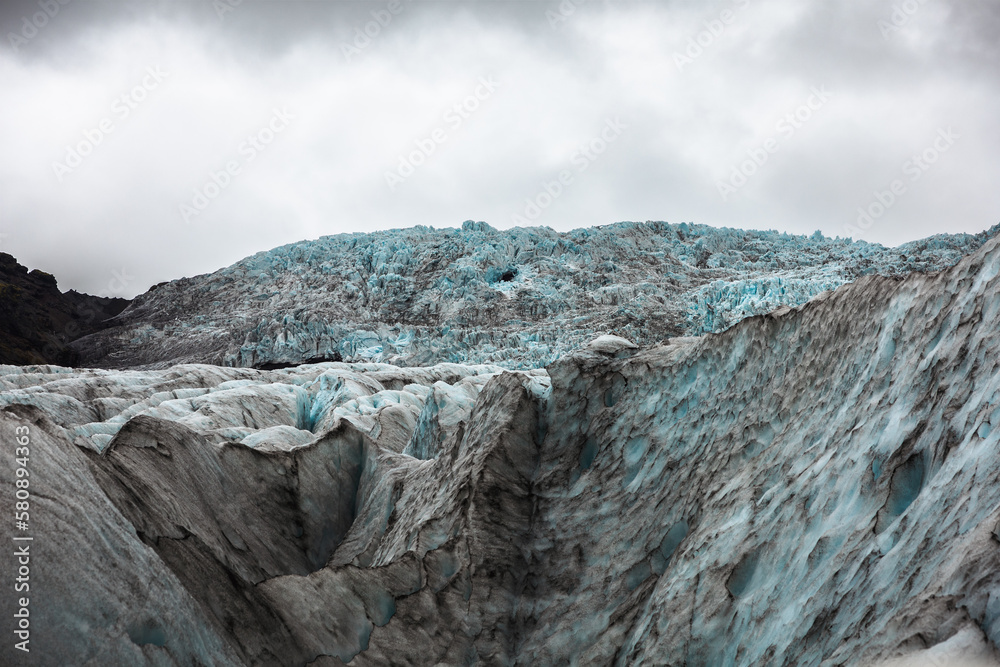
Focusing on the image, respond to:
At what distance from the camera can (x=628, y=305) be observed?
58.1 m

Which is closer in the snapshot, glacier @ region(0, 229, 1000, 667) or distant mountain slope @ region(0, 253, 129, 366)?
glacier @ region(0, 229, 1000, 667)

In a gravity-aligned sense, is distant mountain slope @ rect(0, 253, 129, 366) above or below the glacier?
above

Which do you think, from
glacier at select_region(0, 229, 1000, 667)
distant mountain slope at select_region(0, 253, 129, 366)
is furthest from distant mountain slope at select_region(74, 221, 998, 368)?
glacier at select_region(0, 229, 1000, 667)

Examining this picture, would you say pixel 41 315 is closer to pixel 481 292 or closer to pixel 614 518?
pixel 481 292

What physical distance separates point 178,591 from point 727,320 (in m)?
43.3

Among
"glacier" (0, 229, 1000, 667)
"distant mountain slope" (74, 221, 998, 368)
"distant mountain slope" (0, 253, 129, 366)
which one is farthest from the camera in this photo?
"distant mountain slope" (0, 253, 129, 366)

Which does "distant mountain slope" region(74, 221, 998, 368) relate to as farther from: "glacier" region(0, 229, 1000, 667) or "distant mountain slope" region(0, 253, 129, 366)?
"glacier" region(0, 229, 1000, 667)

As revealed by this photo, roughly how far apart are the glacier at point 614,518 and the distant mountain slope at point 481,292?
3512cm

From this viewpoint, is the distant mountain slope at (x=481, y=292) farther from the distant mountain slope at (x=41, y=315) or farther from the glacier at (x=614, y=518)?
the glacier at (x=614, y=518)

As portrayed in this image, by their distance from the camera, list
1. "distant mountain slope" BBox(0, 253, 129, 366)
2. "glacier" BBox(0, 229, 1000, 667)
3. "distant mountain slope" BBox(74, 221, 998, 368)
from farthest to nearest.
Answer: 1. "distant mountain slope" BBox(0, 253, 129, 366)
2. "distant mountain slope" BBox(74, 221, 998, 368)
3. "glacier" BBox(0, 229, 1000, 667)

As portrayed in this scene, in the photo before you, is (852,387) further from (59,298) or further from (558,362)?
(59,298)

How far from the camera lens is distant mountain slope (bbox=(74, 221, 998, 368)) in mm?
51531

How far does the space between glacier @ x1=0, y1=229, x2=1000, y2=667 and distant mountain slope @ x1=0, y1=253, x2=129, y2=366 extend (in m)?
63.8

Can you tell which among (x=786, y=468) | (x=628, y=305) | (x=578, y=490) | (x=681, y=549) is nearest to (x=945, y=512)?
(x=786, y=468)
